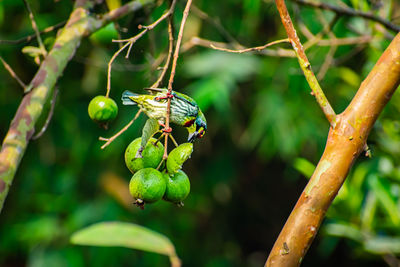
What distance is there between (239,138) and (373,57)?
197cm

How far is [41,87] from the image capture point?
3.57 feet

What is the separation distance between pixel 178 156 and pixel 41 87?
44 cm

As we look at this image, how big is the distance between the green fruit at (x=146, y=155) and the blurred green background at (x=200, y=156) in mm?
1568

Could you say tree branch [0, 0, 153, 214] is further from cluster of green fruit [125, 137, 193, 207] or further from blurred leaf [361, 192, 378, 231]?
blurred leaf [361, 192, 378, 231]

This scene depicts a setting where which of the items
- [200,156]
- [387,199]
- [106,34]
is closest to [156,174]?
[106,34]

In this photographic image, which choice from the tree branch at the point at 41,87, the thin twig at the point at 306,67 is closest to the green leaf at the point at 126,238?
the tree branch at the point at 41,87

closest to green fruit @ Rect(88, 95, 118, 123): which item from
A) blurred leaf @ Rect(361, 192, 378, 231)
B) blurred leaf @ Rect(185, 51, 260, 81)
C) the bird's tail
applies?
the bird's tail

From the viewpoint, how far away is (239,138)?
12.2 ft

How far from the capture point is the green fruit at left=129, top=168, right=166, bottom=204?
84 centimetres

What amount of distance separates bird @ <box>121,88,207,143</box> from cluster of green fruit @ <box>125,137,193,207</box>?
6 cm

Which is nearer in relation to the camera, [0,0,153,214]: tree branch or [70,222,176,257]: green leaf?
[70,222,176,257]: green leaf

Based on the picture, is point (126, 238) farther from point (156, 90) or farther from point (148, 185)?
point (156, 90)

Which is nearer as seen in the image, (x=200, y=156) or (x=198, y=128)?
(x=198, y=128)

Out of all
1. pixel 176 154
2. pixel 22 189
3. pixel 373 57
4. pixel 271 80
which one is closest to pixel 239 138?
pixel 271 80
